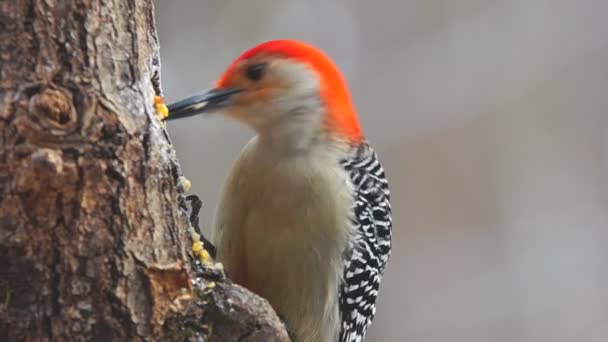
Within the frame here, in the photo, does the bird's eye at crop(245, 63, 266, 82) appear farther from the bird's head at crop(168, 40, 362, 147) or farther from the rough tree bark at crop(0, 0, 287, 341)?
the rough tree bark at crop(0, 0, 287, 341)

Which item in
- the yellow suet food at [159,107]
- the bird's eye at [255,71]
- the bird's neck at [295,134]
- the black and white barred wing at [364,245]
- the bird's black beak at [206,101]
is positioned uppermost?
the bird's eye at [255,71]

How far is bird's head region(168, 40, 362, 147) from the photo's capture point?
2.91m

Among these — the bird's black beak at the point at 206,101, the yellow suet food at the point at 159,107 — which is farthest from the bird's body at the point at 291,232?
the yellow suet food at the point at 159,107

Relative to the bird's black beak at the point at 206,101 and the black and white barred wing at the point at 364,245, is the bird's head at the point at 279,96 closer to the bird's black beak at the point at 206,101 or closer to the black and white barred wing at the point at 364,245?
the bird's black beak at the point at 206,101

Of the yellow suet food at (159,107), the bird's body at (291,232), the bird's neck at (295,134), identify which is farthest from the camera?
the bird's neck at (295,134)

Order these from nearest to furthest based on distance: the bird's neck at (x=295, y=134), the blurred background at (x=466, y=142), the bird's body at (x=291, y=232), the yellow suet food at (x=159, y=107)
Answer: the yellow suet food at (x=159, y=107), the bird's body at (x=291, y=232), the bird's neck at (x=295, y=134), the blurred background at (x=466, y=142)

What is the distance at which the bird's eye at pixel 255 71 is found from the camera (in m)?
2.94

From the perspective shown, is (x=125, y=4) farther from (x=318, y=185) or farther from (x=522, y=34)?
(x=522, y=34)

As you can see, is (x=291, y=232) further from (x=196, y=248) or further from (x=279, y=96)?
(x=196, y=248)

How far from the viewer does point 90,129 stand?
1.71 metres

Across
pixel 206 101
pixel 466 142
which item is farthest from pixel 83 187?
pixel 466 142

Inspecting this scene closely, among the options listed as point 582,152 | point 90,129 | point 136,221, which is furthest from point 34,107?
point 582,152

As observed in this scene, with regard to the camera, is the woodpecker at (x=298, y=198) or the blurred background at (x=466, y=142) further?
the blurred background at (x=466, y=142)

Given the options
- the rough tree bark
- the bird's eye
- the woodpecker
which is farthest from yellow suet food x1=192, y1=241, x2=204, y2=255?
the bird's eye
